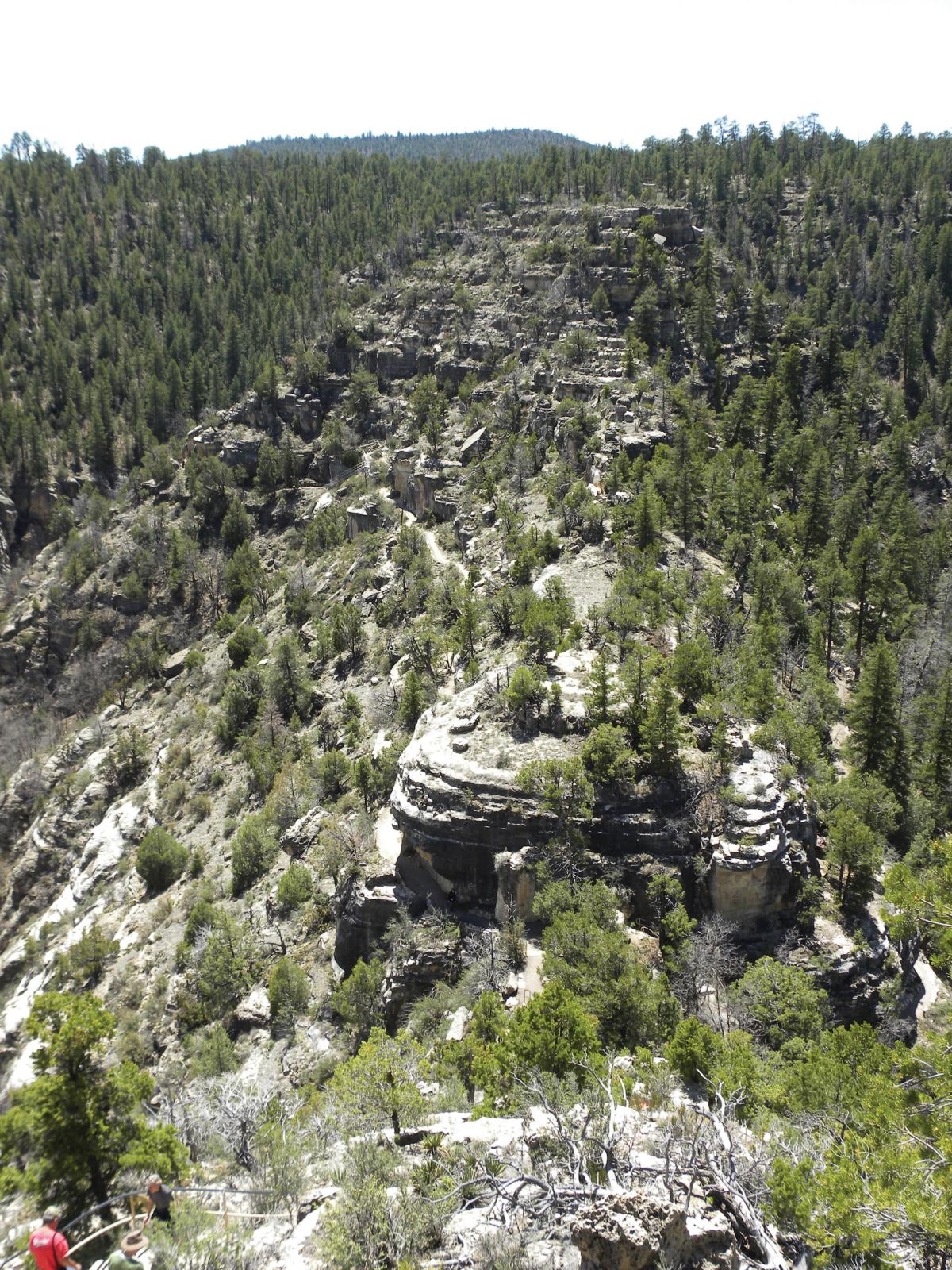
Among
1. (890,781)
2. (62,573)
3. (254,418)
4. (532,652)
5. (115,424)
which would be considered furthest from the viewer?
(115,424)

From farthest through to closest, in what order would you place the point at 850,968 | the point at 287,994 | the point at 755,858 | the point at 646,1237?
1. the point at 287,994
2. the point at 755,858
3. the point at 850,968
4. the point at 646,1237

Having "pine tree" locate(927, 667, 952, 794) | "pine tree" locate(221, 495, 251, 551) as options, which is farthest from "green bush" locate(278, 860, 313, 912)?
"pine tree" locate(221, 495, 251, 551)

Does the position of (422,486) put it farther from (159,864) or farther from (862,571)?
(159,864)

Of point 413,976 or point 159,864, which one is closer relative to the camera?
point 413,976

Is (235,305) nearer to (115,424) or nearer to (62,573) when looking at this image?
(115,424)

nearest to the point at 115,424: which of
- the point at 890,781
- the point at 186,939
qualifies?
the point at 186,939

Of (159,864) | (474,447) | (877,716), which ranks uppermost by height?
(474,447)

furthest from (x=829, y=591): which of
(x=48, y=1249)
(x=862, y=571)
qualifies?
(x=48, y=1249)
